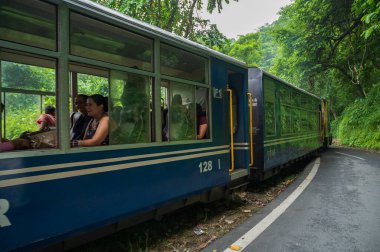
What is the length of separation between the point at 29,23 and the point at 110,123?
132 cm

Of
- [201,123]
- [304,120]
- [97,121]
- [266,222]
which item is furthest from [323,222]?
[304,120]

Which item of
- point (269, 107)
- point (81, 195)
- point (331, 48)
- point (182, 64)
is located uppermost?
point (331, 48)

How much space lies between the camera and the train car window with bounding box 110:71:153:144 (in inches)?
156

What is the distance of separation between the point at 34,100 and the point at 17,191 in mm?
1395

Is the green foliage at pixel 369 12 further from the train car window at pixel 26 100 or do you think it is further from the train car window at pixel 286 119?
the train car window at pixel 26 100

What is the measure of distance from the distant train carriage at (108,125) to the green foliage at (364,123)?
17708 millimetres

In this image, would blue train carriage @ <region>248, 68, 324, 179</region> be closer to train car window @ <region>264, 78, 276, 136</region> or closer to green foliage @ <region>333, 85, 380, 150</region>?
train car window @ <region>264, 78, 276, 136</region>

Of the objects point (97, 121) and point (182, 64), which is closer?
point (97, 121)

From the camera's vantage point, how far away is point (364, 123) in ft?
71.7

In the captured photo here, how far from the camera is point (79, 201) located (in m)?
3.40

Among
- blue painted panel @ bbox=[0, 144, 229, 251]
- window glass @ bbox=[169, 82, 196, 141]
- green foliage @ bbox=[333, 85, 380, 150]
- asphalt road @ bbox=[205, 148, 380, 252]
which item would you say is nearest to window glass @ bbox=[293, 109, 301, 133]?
asphalt road @ bbox=[205, 148, 380, 252]

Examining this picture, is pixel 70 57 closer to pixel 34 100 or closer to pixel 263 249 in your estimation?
Result: pixel 34 100

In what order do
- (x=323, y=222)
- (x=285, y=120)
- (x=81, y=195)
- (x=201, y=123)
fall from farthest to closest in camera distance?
1. (x=285, y=120)
2. (x=201, y=123)
3. (x=323, y=222)
4. (x=81, y=195)

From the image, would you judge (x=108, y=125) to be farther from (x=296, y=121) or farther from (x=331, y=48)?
(x=331, y=48)
